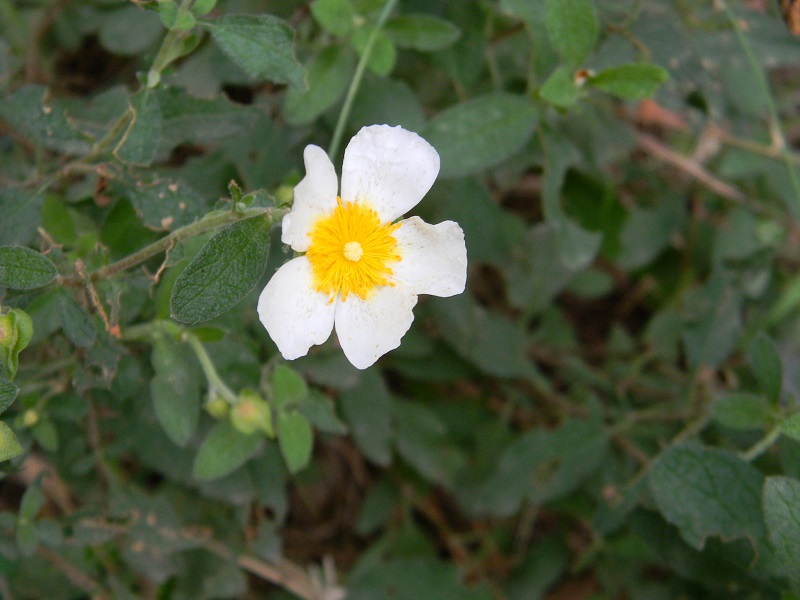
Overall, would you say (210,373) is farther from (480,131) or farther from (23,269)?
(480,131)

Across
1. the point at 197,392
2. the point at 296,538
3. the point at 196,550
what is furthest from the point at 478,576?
the point at 197,392

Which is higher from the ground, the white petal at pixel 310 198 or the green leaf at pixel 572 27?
the green leaf at pixel 572 27

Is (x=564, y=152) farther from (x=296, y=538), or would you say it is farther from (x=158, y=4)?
(x=296, y=538)

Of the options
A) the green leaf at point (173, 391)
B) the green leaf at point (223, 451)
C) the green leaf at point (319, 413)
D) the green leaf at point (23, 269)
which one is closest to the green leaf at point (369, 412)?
the green leaf at point (319, 413)

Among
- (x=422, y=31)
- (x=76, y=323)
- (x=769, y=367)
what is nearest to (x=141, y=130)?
(x=76, y=323)

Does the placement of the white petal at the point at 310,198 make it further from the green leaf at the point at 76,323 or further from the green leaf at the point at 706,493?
the green leaf at the point at 706,493
